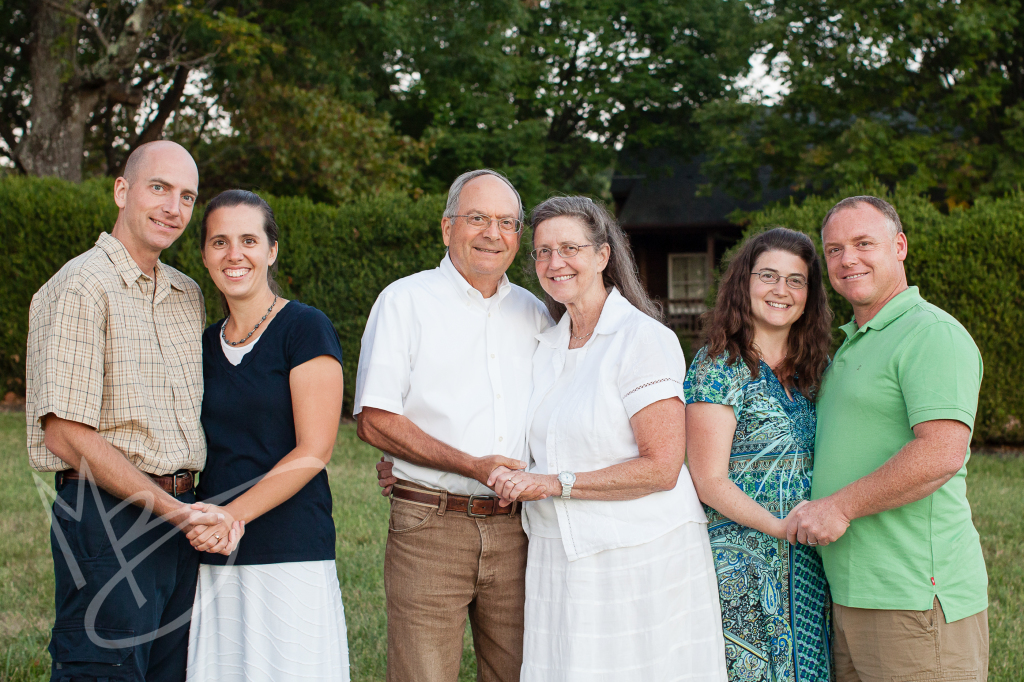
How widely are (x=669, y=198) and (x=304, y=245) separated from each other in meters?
13.7

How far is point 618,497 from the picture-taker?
8.40 ft

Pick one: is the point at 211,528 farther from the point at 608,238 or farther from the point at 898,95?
the point at 898,95

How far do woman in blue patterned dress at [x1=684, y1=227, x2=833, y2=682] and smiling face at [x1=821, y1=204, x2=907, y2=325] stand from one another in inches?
5.9

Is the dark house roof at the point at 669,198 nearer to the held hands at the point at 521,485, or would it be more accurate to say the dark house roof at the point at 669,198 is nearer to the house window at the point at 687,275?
the house window at the point at 687,275

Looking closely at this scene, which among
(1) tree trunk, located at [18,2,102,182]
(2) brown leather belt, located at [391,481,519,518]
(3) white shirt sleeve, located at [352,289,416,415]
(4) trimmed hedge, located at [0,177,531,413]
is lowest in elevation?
(2) brown leather belt, located at [391,481,519,518]

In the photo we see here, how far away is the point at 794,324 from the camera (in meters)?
3.00

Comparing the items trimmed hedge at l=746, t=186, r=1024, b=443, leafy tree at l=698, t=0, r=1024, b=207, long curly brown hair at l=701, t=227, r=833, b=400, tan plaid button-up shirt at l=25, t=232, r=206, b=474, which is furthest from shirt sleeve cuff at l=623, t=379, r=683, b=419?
leafy tree at l=698, t=0, r=1024, b=207

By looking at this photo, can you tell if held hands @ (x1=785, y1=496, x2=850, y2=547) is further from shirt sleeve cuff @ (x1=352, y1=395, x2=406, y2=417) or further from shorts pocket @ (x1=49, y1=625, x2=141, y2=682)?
shorts pocket @ (x1=49, y1=625, x2=141, y2=682)

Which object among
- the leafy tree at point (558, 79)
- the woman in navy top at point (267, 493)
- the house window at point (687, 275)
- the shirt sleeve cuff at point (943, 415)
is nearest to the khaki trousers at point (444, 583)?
the woman in navy top at point (267, 493)

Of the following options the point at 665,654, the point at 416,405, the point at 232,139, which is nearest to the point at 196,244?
the point at 232,139

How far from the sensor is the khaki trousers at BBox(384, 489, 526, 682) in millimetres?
2740

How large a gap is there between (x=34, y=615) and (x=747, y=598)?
4.01 metres

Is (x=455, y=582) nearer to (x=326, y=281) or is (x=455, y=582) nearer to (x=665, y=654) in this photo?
(x=665, y=654)

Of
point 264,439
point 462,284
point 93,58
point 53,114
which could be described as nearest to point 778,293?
point 462,284
